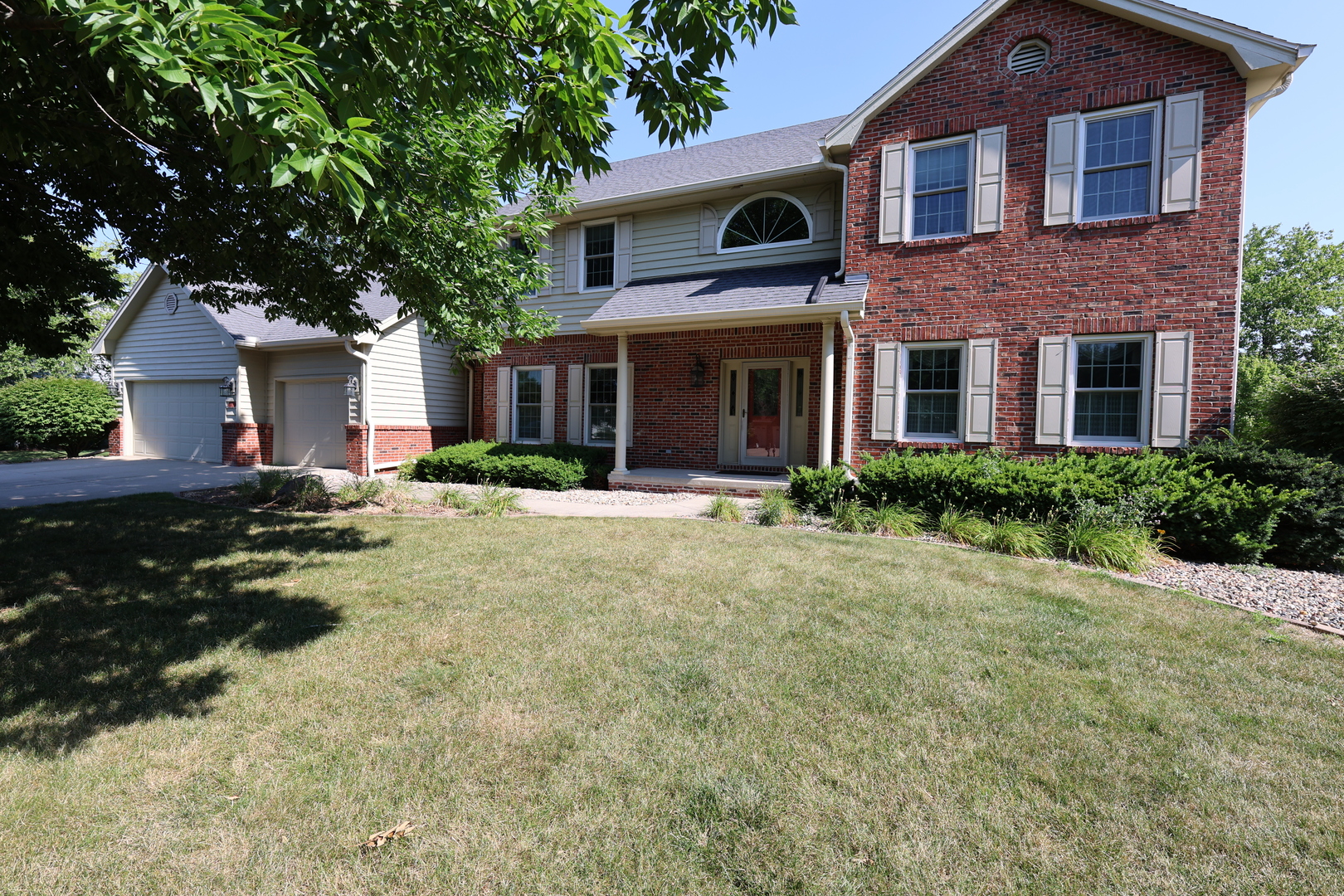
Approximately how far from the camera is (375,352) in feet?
42.7

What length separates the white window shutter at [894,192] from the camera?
31.8 ft

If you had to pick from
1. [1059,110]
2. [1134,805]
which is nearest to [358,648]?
[1134,805]

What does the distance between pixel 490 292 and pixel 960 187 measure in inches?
289

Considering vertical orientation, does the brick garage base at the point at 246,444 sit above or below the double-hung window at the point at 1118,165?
below

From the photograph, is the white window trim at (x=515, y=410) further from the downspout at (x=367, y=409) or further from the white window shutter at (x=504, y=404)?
the downspout at (x=367, y=409)

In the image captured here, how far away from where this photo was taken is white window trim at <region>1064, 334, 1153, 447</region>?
855cm

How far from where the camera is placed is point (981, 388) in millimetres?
9336

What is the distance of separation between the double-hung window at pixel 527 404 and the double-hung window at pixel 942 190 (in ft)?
27.1

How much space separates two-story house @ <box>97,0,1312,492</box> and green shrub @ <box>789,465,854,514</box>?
869mm

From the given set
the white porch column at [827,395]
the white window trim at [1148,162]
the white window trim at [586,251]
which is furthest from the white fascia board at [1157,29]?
the white window trim at [586,251]

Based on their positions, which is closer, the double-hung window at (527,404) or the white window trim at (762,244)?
the white window trim at (762,244)

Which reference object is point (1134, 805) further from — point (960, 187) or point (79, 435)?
point (79, 435)

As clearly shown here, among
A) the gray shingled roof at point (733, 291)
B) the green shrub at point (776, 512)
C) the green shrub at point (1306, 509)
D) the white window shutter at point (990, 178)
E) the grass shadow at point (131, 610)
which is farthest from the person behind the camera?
the gray shingled roof at point (733, 291)

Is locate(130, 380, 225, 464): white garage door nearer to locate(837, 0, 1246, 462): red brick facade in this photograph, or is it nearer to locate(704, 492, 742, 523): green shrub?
locate(704, 492, 742, 523): green shrub
